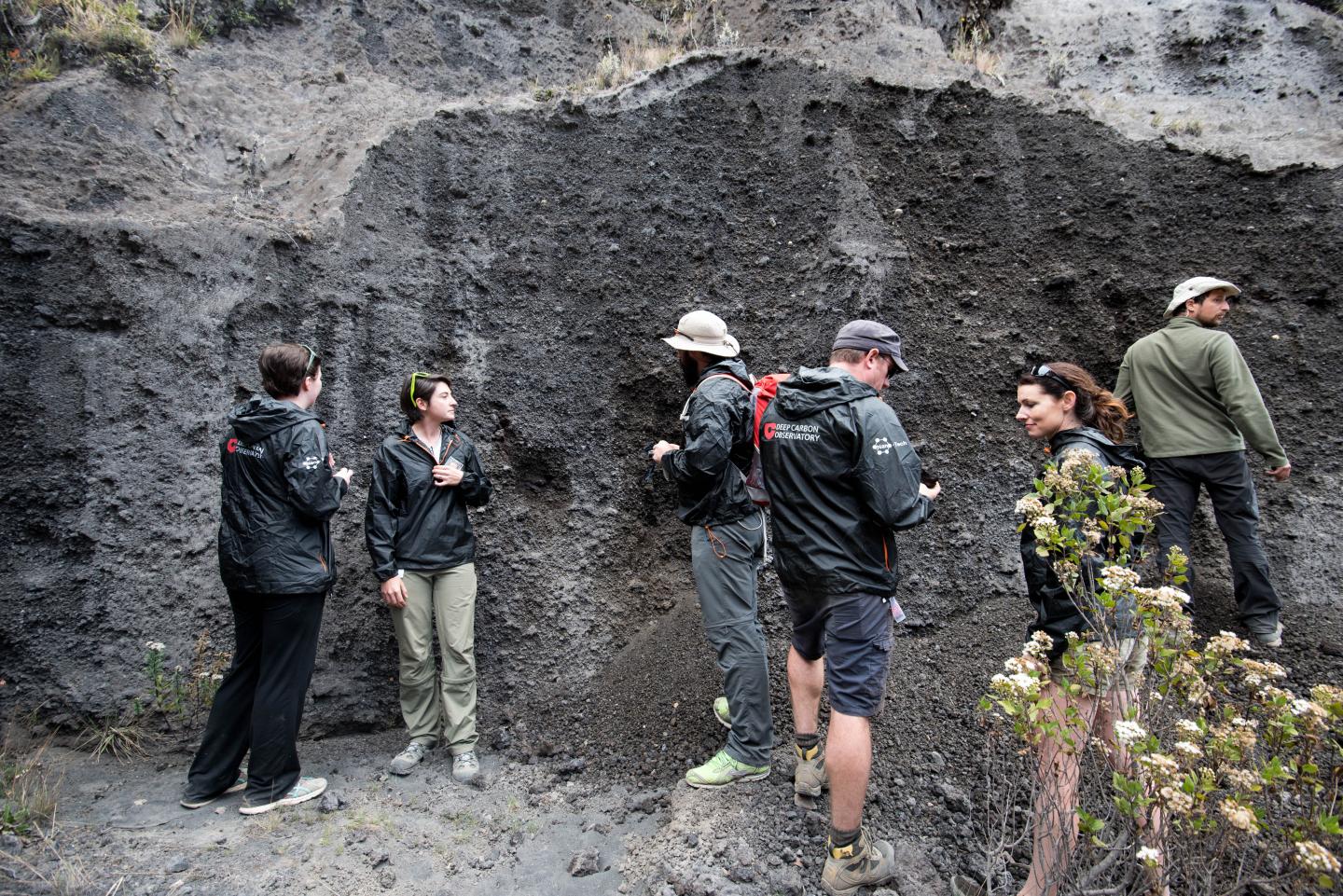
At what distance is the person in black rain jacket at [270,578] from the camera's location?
3559mm

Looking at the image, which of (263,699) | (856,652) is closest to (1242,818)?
(856,652)

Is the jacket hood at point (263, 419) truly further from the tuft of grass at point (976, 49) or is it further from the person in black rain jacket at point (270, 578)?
the tuft of grass at point (976, 49)

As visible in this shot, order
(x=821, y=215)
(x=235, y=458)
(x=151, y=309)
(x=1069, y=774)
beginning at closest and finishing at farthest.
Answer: (x=1069, y=774) → (x=235, y=458) → (x=151, y=309) → (x=821, y=215)

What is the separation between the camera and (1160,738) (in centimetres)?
229

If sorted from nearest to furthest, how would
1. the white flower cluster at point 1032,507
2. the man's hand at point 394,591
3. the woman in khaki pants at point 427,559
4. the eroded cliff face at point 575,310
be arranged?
the white flower cluster at point 1032,507 → the man's hand at point 394,591 → the woman in khaki pants at point 427,559 → the eroded cliff face at point 575,310

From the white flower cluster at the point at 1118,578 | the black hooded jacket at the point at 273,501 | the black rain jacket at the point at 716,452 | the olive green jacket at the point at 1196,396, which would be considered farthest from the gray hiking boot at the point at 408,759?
the olive green jacket at the point at 1196,396

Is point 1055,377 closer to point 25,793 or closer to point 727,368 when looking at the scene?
point 727,368

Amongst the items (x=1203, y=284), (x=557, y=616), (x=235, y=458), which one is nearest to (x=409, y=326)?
(x=235, y=458)

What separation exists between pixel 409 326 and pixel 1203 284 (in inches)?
193

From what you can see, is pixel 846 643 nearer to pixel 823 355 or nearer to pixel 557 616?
pixel 557 616

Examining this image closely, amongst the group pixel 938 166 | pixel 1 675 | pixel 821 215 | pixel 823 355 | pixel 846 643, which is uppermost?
pixel 938 166

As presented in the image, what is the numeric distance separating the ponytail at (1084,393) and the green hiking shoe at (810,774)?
1826mm

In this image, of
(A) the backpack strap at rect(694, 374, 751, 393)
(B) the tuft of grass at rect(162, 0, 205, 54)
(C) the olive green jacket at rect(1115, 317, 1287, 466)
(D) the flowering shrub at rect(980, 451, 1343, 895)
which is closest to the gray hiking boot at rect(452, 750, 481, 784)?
(A) the backpack strap at rect(694, 374, 751, 393)

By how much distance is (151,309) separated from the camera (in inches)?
187
